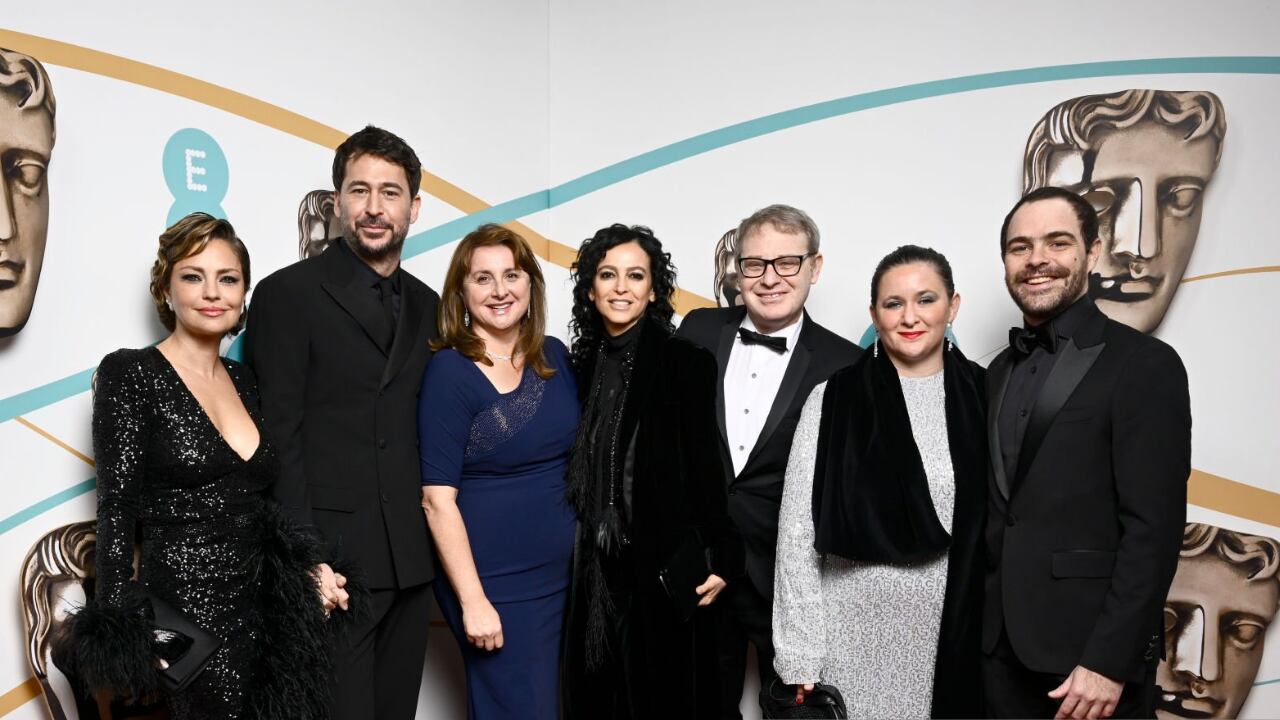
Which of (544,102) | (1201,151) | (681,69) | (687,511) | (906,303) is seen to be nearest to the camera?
(906,303)

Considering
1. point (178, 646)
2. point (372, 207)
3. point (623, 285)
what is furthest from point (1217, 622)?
point (178, 646)

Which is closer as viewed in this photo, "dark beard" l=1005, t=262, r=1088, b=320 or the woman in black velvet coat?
"dark beard" l=1005, t=262, r=1088, b=320

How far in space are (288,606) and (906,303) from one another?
1779 mm

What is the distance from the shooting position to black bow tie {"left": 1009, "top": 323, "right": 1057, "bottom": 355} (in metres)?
2.29

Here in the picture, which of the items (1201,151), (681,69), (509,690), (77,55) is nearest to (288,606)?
(509,690)

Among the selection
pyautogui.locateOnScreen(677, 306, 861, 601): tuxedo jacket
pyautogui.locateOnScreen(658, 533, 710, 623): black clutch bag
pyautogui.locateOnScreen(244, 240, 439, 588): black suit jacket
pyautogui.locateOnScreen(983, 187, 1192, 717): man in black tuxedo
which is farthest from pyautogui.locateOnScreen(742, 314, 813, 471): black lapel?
pyautogui.locateOnScreen(244, 240, 439, 588): black suit jacket

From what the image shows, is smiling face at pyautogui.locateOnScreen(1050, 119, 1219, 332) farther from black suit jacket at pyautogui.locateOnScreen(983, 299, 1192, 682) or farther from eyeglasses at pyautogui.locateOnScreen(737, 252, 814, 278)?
eyeglasses at pyautogui.locateOnScreen(737, 252, 814, 278)

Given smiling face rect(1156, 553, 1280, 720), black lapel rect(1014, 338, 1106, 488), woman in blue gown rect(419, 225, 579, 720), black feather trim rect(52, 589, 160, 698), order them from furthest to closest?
smiling face rect(1156, 553, 1280, 720), woman in blue gown rect(419, 225, 579, 720), black lapel rect(1014, 338, 1106, 488), black feather trim rect(52, 589, 160, 698)

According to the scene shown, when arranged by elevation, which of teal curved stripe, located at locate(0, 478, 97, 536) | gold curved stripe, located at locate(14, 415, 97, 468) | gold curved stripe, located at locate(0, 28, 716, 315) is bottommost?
teal curved stripe, located at locate(0, 478, 97, 536)

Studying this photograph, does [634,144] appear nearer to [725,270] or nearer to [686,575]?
[725,270]

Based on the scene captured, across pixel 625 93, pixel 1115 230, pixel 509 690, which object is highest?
pixel 625 93

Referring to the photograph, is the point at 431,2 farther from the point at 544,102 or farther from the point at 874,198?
the point at 874,198

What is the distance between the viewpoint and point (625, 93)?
420cm

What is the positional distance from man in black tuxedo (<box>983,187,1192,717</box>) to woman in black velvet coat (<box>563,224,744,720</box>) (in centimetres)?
77
